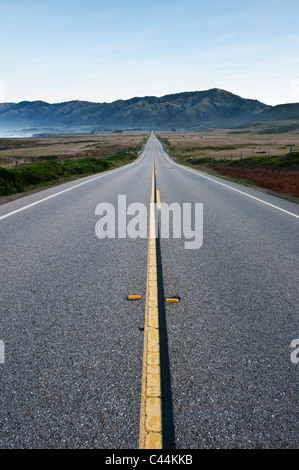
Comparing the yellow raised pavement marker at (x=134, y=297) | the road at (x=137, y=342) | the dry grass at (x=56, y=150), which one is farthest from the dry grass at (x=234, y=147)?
the yellow raised pavement marker at (x=134, y=297)

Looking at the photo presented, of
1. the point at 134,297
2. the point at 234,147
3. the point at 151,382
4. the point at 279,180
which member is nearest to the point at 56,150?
the point at 234,147

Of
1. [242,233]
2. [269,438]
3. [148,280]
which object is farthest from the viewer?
[242,233]

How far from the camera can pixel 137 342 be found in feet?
9.47

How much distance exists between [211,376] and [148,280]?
1.89 m

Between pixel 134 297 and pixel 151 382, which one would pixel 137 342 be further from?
pixel 134 297

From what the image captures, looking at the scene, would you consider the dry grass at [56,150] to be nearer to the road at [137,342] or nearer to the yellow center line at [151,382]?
the road at [137,342]

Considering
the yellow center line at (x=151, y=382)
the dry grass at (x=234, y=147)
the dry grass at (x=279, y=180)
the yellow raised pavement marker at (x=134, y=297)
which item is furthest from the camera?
the dry grass at (x=234, y=147)

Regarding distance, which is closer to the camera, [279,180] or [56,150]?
[279,180]

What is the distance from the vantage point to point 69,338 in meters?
2.94

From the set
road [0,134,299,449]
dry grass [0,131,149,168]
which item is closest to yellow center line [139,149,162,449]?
road [0,134,299,449]

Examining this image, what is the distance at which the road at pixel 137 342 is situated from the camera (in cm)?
206

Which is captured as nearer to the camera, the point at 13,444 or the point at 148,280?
the point at 13,444

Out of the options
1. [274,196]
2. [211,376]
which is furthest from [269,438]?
[274,196]
